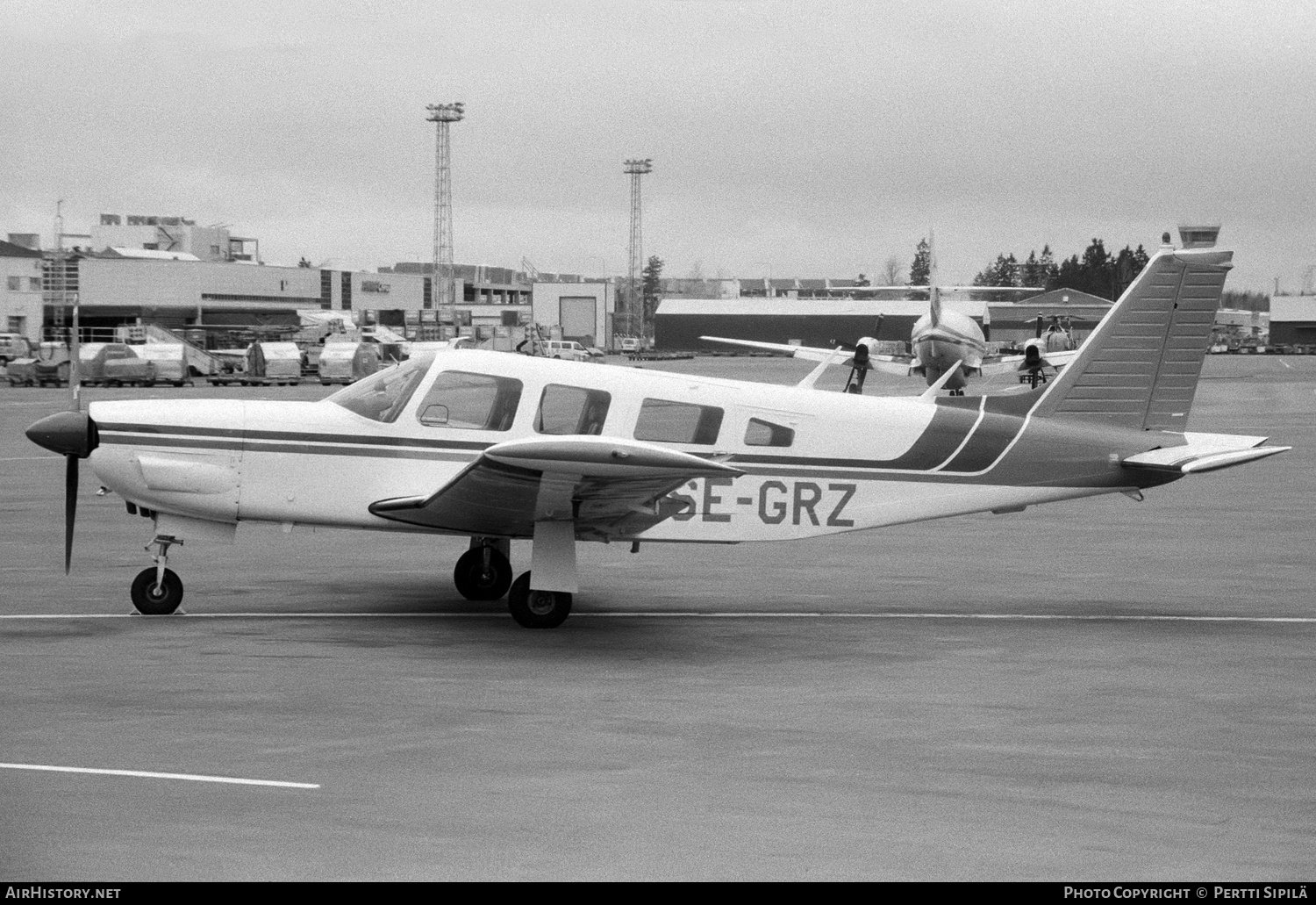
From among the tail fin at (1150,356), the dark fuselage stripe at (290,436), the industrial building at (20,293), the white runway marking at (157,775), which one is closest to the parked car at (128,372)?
the dark fuselage stripe at (290,436)

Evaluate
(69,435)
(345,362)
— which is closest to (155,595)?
(69,435)

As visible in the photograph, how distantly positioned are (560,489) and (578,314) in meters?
139

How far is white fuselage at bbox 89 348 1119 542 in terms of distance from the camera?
40.7 ft

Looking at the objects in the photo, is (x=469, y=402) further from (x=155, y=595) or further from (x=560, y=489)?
(x=155, y=595)

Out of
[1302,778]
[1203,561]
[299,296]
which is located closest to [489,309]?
[299,296]

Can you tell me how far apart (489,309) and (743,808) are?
428 ft

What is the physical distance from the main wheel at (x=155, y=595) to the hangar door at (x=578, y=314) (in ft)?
441

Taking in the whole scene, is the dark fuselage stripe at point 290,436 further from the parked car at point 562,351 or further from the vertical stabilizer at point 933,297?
the parked car at point 562,351

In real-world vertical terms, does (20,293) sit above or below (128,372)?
above

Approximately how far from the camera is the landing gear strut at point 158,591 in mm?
12578

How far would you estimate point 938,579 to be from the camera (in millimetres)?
15656

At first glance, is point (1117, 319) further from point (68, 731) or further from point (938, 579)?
point (68, 731)

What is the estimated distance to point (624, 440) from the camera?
12.0 meters

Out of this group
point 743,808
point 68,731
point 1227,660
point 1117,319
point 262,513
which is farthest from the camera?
point 1117,319
